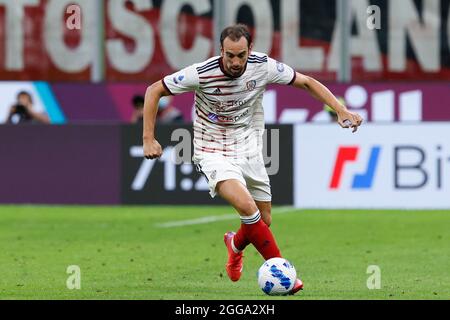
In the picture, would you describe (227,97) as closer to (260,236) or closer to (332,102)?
(332,102)

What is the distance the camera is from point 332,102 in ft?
37.2

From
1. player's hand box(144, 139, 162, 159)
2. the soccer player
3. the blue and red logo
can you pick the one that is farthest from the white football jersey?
the blue and red logo

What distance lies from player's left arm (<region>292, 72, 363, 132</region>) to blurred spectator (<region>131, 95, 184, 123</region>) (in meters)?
11.2

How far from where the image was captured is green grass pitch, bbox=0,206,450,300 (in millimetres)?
11336

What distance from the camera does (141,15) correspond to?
2555 centimetres

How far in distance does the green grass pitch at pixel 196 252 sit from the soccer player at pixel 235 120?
58 cm

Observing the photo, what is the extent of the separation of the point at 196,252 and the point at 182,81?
3901mm

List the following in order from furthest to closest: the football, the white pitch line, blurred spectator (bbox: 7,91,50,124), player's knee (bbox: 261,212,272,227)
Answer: blurred spectator (bbox: 7,91,50,124)
the white pitch line
player's knee (bbox: 261,212,272,227)
the football

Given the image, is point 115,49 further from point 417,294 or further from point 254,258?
point 417,294

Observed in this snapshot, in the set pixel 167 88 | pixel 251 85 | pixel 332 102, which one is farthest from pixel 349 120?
pixel 167 88

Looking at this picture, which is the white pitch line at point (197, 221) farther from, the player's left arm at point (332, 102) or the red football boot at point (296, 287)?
the red football boot at point (296, 287)

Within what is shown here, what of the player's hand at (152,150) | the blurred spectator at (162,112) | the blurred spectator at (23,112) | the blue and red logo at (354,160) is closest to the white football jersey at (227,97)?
the player's hand at (152,150)

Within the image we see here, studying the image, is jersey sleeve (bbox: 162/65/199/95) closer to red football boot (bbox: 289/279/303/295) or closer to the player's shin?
the player's shin

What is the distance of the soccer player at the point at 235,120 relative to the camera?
1109 centimetres
